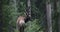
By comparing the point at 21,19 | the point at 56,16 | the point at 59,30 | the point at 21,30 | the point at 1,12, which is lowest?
the point at 21,30

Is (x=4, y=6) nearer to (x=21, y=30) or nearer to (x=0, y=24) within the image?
(x=0, y=24)

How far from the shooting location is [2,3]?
188 cm

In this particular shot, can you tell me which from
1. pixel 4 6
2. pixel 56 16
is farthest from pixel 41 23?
pixel 4 6

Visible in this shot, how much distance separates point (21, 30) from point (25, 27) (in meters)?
0.24

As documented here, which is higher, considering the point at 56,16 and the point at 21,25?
the point at 56,16

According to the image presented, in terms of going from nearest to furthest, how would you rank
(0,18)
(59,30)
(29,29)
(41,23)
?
(0,18), (59,30), (41,23), (29,29)

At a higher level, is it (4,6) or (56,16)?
(4,6)

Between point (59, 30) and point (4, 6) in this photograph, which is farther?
point (59, 30)

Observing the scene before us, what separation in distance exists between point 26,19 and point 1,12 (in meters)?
6.81

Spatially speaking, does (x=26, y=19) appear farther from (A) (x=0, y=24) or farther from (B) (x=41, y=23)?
(A) (x=0, y=24)

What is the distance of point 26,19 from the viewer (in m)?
8.65

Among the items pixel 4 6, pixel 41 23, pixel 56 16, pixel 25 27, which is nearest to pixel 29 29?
pixel 25 27

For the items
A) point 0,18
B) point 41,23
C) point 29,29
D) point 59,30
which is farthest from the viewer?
point 29,29

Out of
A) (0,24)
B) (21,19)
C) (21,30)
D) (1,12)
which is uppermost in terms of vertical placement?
(1,12)
